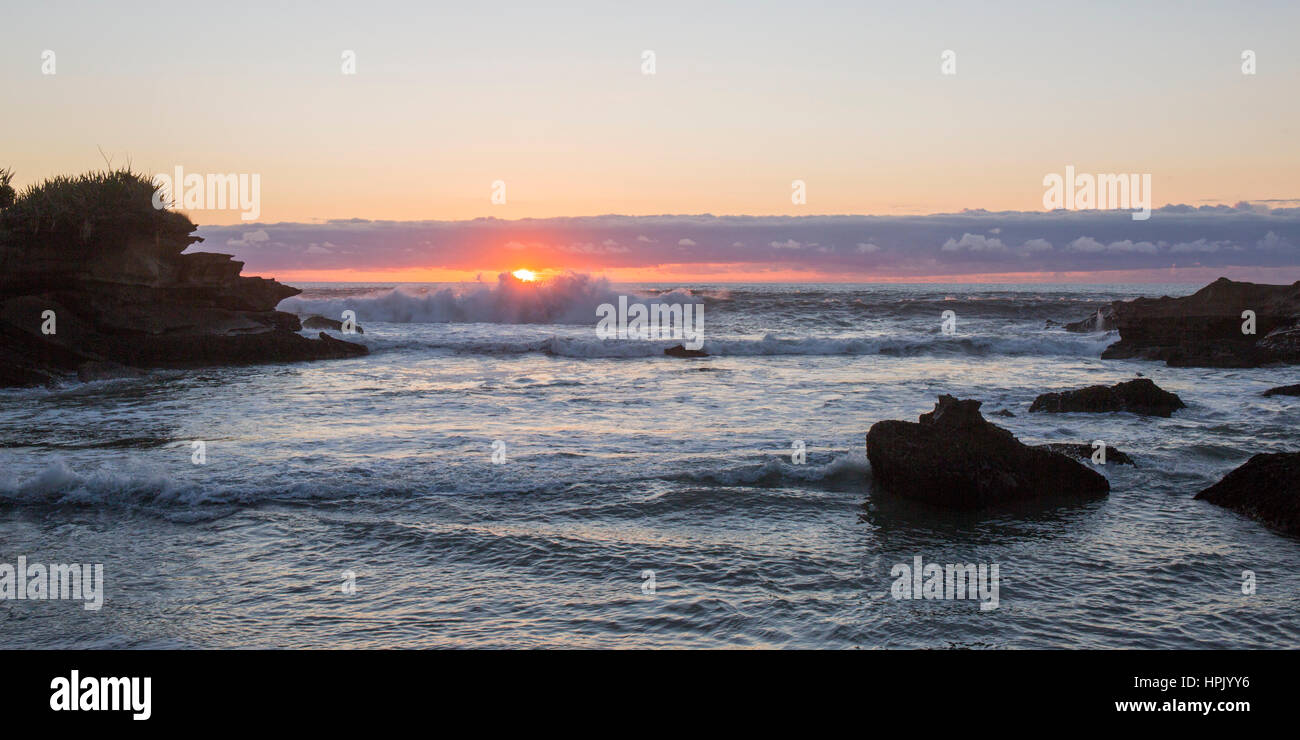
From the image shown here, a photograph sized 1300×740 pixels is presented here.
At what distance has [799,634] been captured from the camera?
16.3 feet

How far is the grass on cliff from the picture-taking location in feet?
67.3

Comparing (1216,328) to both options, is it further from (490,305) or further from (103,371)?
(490,305)

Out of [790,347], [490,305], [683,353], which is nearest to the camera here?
[683,353]

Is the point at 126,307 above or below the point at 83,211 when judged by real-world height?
below

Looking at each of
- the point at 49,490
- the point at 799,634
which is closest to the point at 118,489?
the point at 49,490

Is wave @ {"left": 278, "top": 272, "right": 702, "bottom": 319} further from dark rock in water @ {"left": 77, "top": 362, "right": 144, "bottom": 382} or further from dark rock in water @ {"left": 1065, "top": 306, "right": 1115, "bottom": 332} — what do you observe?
dark rock in water @ {"left": 77, "top": 362, "right": 144, "bottom": 382}

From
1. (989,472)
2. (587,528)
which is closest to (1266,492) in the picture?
(989,472)

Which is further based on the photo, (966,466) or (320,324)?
(320,324)

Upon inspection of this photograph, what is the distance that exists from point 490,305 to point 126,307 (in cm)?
2350

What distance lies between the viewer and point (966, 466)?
310 inches

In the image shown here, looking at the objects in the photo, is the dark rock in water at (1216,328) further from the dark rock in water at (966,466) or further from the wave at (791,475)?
the wave at (791,475)

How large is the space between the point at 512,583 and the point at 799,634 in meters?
2.00

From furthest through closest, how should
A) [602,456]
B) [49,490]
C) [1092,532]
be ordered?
[602,456] → [49,490] → [1092,532]
